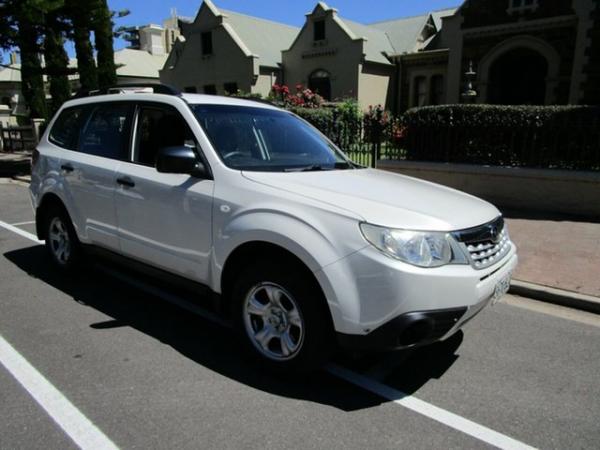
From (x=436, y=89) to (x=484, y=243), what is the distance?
72.1 feet

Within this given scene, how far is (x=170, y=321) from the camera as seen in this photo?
4203 millimetres

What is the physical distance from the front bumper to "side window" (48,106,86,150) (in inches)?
135

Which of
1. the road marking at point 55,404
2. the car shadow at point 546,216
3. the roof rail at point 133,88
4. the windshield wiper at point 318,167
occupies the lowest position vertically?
the road marking at point 55,404

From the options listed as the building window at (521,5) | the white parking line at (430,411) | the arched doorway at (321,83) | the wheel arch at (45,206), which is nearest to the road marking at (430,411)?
the white parking line at (430,411)

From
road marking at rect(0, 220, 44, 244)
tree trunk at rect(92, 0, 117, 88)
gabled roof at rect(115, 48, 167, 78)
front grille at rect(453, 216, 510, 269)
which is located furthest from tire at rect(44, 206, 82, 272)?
gabled roof at rect(115, 48, 167, 78)

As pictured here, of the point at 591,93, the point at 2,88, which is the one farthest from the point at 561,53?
the point at 2,88

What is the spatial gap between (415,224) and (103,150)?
306 centimetres

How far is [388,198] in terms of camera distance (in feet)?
10.3

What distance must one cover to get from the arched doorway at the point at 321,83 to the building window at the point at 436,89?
17.8 ft

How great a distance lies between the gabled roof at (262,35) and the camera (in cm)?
2888

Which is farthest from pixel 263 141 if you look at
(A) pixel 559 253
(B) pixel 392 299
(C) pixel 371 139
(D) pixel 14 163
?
(D) pixel 14 163

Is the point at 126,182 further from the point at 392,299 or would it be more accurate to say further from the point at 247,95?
the point at 247,95

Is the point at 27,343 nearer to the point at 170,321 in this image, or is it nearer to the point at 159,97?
the point at 170,321

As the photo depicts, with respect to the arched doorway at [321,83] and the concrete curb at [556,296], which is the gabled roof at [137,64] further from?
the concrete curb at [556,296]
